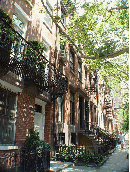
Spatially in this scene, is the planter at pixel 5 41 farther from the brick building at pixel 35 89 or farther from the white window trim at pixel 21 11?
the white window trim at pixel 21 11

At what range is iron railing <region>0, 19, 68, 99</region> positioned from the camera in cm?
617

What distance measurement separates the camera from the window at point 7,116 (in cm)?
696

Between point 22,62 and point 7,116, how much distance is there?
7.14 ft

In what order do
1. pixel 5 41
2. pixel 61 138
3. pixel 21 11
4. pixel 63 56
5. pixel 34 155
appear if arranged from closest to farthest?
pixel 5 41
pixel 34 155
pixel 21 11
pixel 61 138
pixel 63 56

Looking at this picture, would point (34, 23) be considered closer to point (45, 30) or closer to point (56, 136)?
point (45, 30)

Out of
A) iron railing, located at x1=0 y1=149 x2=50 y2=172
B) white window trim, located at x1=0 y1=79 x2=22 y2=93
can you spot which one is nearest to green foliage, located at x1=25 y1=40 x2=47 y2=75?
white window trim, located at x1=0 y1=79 x2=22 y2=93

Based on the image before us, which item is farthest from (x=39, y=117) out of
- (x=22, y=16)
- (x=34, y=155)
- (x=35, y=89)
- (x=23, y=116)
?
(x=22, y=16)

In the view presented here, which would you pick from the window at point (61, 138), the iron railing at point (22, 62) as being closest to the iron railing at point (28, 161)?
the iron railing at point (22, 62)

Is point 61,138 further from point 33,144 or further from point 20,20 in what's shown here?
point 20,20

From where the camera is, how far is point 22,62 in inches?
271

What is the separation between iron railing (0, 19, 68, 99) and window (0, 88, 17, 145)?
3.12ft

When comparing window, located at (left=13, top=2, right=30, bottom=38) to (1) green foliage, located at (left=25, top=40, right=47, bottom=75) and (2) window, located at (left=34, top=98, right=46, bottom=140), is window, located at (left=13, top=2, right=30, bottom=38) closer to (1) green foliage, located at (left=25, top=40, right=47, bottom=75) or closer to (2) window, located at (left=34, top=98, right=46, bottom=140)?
(1) green foliage, located at (left=25, top=40, right=47, bottom=75)

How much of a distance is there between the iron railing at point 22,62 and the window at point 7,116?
950mm

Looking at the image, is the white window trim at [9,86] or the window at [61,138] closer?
the white window trim at [9,86]
